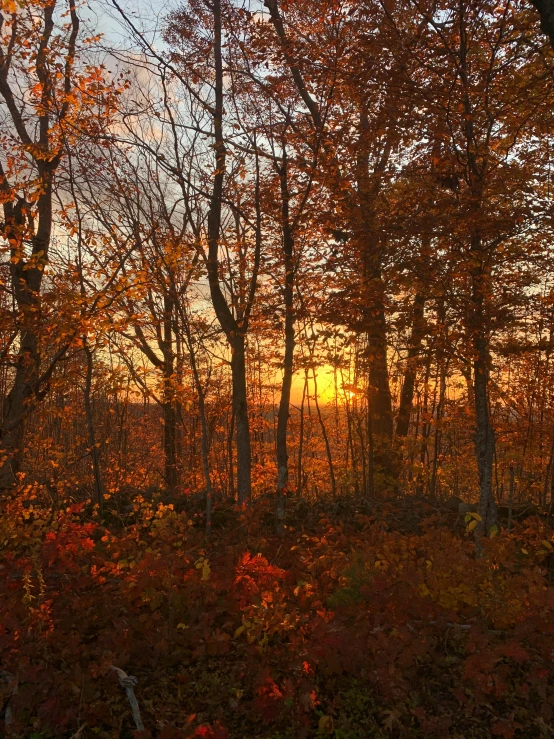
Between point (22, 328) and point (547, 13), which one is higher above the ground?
point (547, 13)

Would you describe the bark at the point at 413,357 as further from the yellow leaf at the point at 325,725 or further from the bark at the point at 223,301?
the yellow leaf at the point at 325,725

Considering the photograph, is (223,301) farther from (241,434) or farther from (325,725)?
(325,725)

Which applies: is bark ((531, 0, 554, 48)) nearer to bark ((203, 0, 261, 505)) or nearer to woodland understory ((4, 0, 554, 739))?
woodland understory ((4, 0, 554, 739))

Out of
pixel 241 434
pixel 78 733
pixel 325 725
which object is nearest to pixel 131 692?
pixel 78 733

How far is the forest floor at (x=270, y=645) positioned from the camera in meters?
3.26

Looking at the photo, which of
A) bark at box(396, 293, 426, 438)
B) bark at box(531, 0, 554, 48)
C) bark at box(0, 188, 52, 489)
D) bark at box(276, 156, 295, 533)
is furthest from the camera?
bark at box(276, 156, 295, 533)

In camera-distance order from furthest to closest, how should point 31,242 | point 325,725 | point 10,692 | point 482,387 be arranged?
point 31,242 < point 482,387 < point 325,725 < point 10,692

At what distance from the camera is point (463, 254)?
633cm

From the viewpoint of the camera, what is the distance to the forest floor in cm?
326

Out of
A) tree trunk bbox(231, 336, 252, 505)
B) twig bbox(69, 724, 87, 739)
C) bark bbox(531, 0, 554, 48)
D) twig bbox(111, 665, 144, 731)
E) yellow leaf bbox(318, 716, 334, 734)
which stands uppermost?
bark bbox(531, 0, 554, 48)

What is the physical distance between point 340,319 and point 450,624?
14.2ft

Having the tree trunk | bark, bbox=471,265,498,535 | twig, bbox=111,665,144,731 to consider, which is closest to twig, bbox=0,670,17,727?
twig, bbox=111,665,144,731

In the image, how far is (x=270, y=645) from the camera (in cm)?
420

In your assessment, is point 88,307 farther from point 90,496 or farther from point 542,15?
point 90,496
